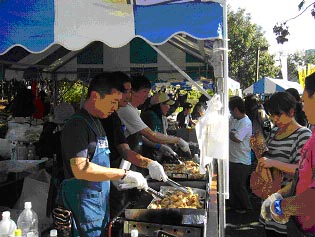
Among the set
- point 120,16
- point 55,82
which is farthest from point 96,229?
point 55,82

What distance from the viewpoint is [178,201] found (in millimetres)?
3041

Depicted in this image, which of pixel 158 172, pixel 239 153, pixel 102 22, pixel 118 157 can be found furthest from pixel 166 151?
pixel 102 22

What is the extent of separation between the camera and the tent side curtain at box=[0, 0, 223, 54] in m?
2.62

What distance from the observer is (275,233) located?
123 inches

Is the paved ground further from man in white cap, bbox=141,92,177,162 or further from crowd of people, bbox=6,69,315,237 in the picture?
crowd of people, bbox=6,69,315,237

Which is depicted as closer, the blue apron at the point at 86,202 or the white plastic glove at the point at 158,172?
the blue apron at the point at 86,202

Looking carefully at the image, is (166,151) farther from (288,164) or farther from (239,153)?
(288,164)

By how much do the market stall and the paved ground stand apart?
9.68 feet

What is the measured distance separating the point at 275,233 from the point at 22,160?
3.17m

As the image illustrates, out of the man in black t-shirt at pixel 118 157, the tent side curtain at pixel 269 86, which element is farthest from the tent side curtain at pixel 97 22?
the tent side curtain at pixel 269 86

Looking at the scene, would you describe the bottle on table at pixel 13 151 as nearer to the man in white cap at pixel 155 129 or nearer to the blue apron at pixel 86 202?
the man in white cap at pixel 155 129

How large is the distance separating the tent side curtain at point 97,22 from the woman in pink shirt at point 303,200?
806 mm

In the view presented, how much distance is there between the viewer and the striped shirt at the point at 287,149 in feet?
9.80

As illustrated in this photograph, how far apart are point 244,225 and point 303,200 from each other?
3755 mm
